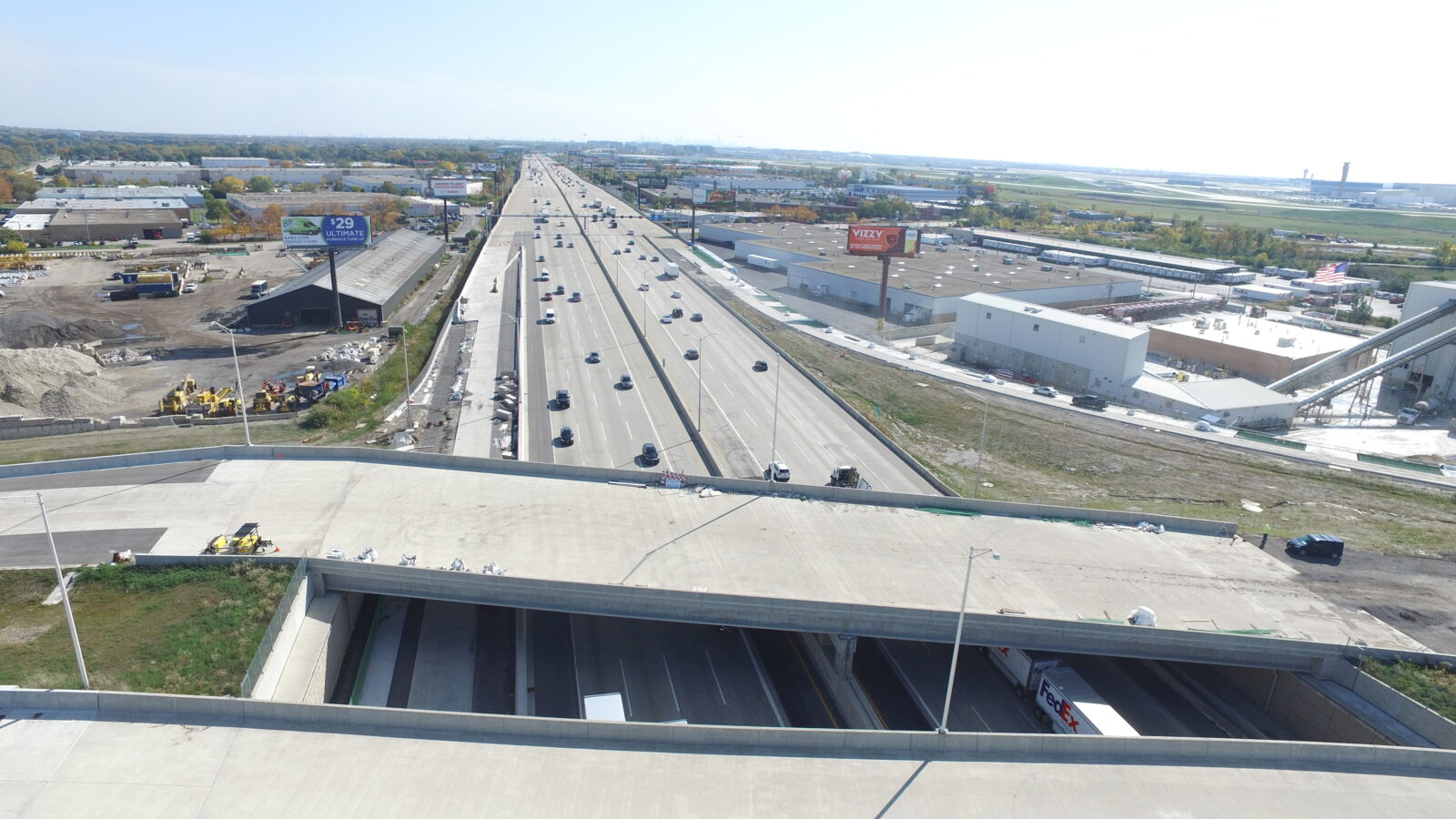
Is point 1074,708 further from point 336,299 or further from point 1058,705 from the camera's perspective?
point 336,299

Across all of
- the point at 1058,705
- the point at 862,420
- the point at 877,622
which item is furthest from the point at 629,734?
the point at 862,420

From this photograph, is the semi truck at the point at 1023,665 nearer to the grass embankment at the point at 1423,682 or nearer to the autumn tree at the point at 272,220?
the grass embankment at the point at 1423,682

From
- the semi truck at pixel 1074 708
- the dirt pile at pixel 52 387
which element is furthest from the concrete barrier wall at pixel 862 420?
the dirt pile at pixel 52 387

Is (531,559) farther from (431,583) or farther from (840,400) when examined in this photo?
(840,400)

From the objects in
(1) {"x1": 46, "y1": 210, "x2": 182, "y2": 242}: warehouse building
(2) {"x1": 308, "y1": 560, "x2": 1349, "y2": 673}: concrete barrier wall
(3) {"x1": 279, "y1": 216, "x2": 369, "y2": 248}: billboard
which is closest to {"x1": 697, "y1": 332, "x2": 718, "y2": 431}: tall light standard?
(2) {"x1": 308, "y1": 560, "x2": 1349, "y2": 673}: concrete barrier wall

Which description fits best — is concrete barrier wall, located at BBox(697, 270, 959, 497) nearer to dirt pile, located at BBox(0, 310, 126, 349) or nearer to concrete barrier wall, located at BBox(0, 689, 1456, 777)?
concrete barrier wall, located at BBox(0, 689, 1456, 777)
